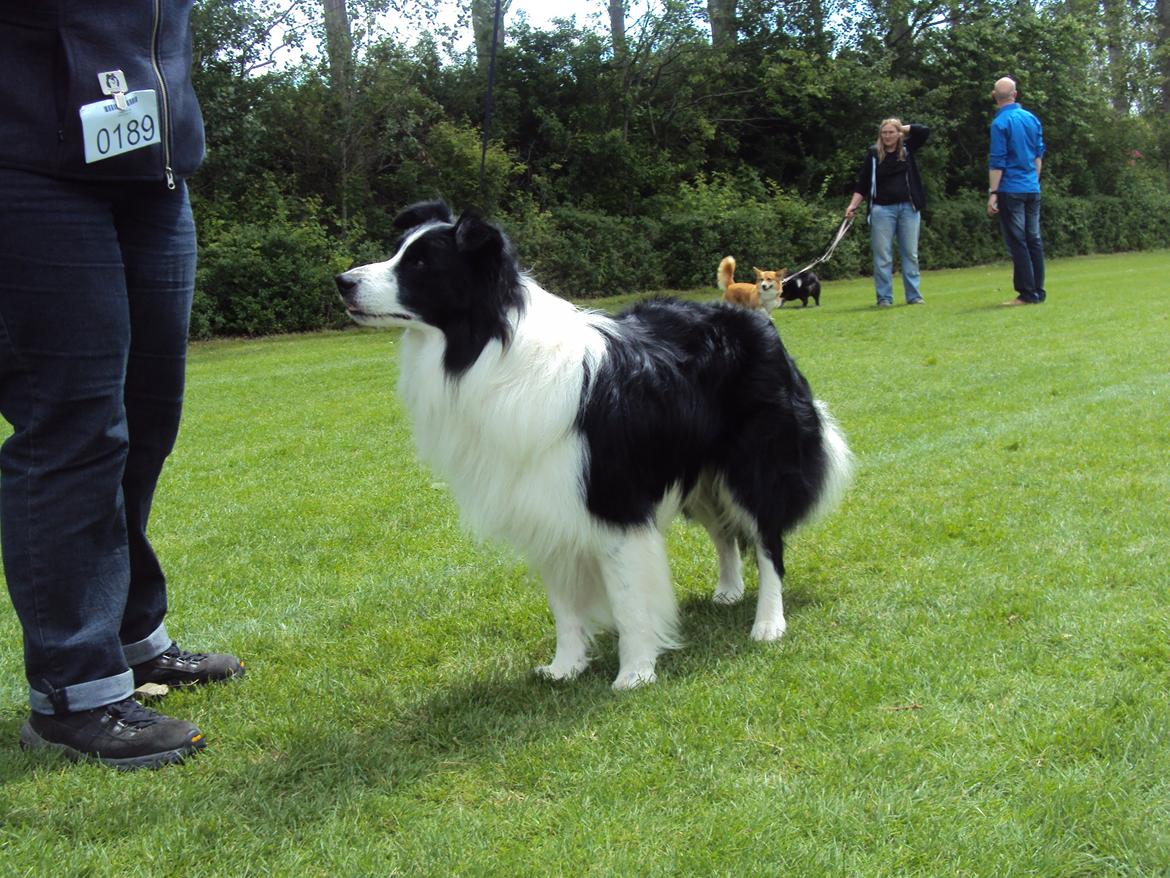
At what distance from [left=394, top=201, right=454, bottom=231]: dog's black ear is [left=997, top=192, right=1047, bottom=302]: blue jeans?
36.4 feet

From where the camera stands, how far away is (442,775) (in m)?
2.72

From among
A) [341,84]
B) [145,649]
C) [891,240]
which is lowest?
[145,649]

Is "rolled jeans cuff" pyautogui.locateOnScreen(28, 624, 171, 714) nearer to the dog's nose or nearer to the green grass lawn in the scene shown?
the green grass lawn

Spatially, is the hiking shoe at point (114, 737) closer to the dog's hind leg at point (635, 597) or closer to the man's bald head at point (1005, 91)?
the dog's hind leg at point (635, 597)

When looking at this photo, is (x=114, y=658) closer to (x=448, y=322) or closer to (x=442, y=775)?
(x=442, y=775)

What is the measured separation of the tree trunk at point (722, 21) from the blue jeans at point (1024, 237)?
1459 cm

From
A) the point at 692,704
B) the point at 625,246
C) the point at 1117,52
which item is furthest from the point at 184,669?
the point at 1117,52

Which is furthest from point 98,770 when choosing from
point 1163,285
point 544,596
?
point 1163,285

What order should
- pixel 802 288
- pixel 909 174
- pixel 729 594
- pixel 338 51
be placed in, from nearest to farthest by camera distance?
pixel 729 594 → pixel 909 174 → pixel 802 288 → pixel 338 51

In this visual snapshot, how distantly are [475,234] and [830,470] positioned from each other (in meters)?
1.70

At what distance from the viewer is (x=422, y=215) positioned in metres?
3.43

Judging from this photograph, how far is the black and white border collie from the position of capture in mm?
3184

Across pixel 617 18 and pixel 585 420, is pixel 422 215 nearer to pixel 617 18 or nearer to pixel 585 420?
pixel 585 420

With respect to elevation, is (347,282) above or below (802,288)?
above
